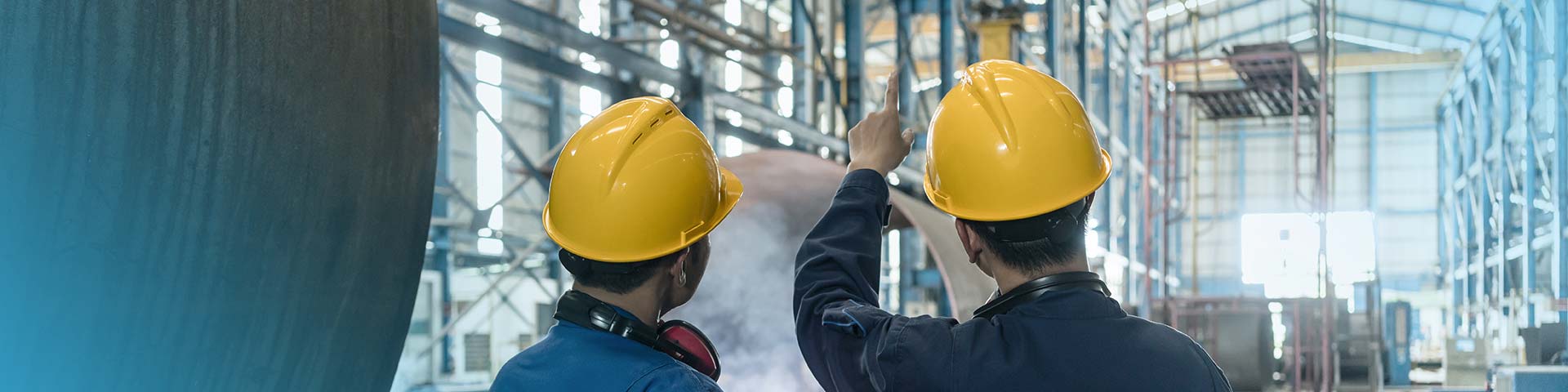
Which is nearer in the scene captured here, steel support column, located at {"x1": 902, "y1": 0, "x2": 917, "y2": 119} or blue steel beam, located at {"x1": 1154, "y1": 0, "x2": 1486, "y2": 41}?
steel support column, located at {"x1": 902, "y1": 0, "x2": 917, "y2": 119}

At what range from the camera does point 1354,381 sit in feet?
54.5

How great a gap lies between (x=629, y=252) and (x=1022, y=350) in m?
0.57

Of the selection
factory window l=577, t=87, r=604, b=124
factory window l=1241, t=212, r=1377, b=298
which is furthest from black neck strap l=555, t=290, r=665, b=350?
factory window l=1241, t=212, r=1377, b=298

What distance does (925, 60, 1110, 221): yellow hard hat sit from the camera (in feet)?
5.65

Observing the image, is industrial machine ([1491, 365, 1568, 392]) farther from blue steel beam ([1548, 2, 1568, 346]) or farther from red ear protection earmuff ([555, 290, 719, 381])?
red ear protection earmuff ([555, 290, 719, 381])

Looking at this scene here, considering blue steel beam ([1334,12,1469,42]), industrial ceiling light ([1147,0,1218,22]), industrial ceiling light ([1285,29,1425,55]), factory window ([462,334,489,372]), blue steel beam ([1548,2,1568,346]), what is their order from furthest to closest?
1. industrial ceiling light ([1285,29,1425,55])
2. blue steel beam ([1334,12,1469,42])
3. industrial ceiling light ([1147,0,1218,22])
4. blue steel beam ([1548,2,1568,346])
5. factory window ([462,334,489,372])

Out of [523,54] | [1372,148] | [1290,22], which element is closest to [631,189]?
[523,54]

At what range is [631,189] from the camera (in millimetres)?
1890

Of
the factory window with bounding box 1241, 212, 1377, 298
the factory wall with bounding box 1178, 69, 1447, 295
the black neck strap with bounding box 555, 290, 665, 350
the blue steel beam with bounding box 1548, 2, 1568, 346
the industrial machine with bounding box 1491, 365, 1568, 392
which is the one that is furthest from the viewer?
the factory wall with bounding box 1178, 69, 1447, 295

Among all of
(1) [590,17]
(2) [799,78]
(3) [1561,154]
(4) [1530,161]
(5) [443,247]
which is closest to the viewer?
(2) [799,78]

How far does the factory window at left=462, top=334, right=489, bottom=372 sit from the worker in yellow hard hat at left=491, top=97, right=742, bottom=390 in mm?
12407

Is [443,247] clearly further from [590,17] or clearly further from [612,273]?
[612,273]

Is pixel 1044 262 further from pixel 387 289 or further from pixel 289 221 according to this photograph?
pixel 289 221

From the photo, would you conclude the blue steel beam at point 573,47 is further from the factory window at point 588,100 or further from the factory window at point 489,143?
the factory window at point 588,100
